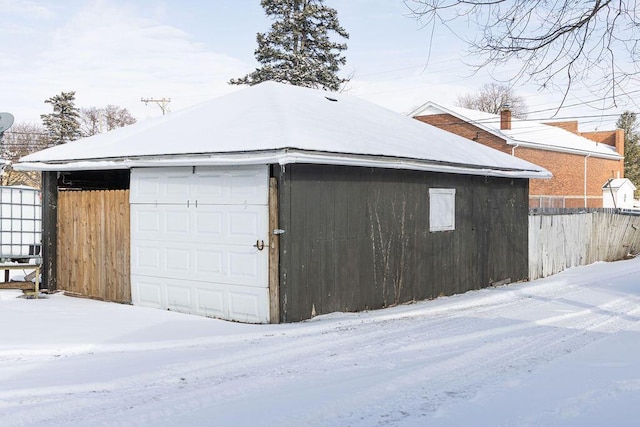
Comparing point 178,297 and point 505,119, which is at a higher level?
point 505,119

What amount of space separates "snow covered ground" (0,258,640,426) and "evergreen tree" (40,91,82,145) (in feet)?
140

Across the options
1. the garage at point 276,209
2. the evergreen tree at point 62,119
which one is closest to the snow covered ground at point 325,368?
the garage at point 276,209

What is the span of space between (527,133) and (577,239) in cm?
2143

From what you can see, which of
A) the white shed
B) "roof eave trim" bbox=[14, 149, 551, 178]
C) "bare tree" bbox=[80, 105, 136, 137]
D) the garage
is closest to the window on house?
the garage

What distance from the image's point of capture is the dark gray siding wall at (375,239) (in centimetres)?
897

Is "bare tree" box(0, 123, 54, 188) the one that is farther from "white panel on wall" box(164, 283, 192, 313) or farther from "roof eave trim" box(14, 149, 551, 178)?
"white panel on wall" box(164, 283, 192, 313)

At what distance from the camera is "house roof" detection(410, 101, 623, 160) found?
34.4 meters

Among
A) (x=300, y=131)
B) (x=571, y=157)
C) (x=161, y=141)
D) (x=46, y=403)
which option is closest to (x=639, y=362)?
(x=300, y=131)

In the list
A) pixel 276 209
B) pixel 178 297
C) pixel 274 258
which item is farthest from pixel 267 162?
pixel 178 297

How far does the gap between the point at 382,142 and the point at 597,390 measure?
19.5ft

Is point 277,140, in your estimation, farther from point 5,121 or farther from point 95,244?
point 5,121

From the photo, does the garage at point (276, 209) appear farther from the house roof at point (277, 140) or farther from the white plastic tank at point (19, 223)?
the white plastic tank at point (19, 223)

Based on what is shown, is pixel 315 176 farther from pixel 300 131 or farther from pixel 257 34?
pixel 257 34

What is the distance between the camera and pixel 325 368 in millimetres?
6574
